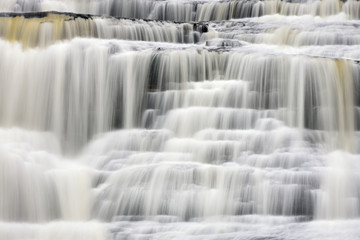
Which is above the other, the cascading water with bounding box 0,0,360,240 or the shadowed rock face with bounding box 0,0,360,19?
the shadowed rock face with bounding box 0,0,360,19

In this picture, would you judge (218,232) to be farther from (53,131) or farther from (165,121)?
(53,131)

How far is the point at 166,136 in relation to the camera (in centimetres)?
861

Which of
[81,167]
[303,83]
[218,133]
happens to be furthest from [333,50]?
[81,167]

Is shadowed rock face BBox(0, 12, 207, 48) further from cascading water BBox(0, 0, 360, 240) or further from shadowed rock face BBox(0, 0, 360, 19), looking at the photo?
shadowed rock face BBox(0, 0, 360, 19)

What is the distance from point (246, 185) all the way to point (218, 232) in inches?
33.8

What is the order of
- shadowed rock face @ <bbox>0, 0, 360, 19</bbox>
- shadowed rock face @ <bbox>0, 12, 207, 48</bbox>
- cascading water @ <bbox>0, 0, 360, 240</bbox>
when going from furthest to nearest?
shadowed rock face @ <bbox>0, 0, 360, 19</bbox>, shadowed rock face @ <bbox>0, 12, 207, 48</bbox>, cascading water @ <bbox>0, 0, 360, 240</bbox>

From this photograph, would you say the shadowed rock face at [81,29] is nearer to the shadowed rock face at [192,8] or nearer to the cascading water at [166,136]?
the cascading water at [166,136]

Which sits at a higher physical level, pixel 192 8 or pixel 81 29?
pixel 192 8

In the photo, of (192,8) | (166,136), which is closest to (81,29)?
(166,136)

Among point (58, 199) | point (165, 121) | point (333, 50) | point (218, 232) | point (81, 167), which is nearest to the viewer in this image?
point (218, 232)

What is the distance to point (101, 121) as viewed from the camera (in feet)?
29.5

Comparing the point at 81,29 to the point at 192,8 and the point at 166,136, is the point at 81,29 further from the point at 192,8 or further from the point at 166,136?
the point at 192,8

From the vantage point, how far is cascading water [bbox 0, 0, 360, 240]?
752cm

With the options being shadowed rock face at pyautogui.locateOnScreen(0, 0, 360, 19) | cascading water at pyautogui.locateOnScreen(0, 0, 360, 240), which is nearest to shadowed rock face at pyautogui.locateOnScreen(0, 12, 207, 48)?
cascading water at pyautogui.locateOnScreen(0, 0, 360, 240)
